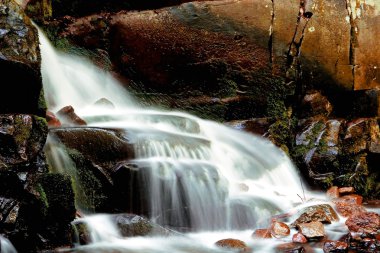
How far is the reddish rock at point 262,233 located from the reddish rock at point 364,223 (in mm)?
961

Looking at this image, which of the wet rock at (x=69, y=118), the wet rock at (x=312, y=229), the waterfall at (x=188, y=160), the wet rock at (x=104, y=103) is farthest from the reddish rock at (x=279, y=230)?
the wet rock at (x=104, y=103)

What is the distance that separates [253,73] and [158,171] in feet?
12.9

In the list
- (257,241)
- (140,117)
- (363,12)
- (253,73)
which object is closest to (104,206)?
(257,241)

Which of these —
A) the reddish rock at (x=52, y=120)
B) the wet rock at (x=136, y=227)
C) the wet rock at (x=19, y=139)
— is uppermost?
the reddish rock at (x=52, y=120)

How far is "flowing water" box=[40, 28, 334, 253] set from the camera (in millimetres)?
4637

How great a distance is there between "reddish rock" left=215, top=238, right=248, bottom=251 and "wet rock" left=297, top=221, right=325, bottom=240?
0.74m

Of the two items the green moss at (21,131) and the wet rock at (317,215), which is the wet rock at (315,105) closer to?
the wet rock at (317,215)

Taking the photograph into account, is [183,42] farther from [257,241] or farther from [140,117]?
[257,241]

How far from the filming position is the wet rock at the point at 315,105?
8.23m

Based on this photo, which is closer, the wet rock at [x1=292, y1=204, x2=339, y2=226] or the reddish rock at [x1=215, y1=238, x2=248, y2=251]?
the reddish rock at [x1=215, y1=238, x2=248, y2=251]

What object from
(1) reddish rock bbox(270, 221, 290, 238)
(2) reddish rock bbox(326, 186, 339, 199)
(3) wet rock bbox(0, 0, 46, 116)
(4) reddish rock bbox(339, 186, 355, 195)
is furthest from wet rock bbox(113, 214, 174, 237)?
(4) reddish rock bbox(339, 186, 355, 195)

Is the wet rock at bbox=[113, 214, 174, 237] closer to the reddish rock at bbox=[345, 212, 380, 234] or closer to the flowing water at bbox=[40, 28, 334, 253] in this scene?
the flowing water at bbox=[40, 28, 334, 253]

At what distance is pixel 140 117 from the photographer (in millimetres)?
7250

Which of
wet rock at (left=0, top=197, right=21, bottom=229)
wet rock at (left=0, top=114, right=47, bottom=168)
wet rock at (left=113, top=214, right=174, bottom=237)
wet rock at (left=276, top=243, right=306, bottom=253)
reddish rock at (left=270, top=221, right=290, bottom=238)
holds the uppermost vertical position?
wet rock at (left=0, top=114, right=47, bottom=168)
